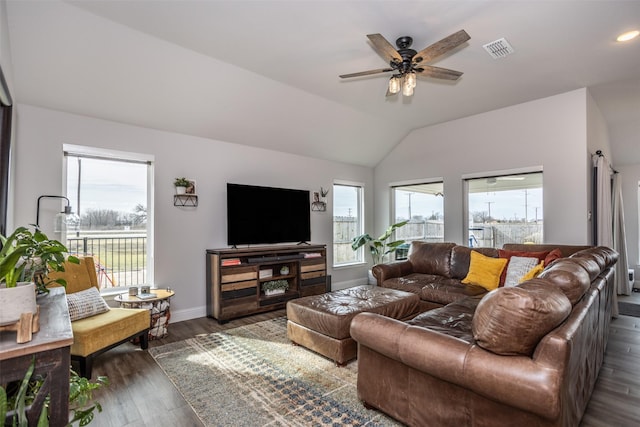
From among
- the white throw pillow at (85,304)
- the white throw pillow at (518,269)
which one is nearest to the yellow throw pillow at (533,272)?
the white throw pillow at (518,269)

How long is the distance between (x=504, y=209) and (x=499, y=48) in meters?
2.53

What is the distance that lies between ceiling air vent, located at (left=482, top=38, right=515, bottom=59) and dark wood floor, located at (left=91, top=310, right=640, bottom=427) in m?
2.98

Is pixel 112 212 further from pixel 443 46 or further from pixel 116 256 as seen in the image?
pixel 443 46

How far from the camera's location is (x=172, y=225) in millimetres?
4039

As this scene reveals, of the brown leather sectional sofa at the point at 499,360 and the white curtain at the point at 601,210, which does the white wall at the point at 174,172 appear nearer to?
the brown leather sectional sofa at the point at 499,360

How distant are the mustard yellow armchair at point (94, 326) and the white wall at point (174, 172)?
2.37ft

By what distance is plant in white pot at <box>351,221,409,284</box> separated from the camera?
5.63m

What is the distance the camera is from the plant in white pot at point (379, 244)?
222 inches

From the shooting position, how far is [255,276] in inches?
169

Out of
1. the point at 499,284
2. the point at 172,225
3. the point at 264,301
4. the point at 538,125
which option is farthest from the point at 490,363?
the point at 538,125

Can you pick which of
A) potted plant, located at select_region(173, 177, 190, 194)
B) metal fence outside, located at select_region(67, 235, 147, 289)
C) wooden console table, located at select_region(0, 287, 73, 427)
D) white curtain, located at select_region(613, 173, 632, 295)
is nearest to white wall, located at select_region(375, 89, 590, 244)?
white curtain, located at select_region(613, 173, 632, 295)

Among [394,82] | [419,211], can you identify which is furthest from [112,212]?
[419,211]

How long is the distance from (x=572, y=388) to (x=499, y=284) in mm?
2206

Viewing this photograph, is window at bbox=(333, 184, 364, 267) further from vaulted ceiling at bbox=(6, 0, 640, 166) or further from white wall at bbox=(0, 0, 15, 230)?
white wall at bbox=(0, 0, 15, 230)
